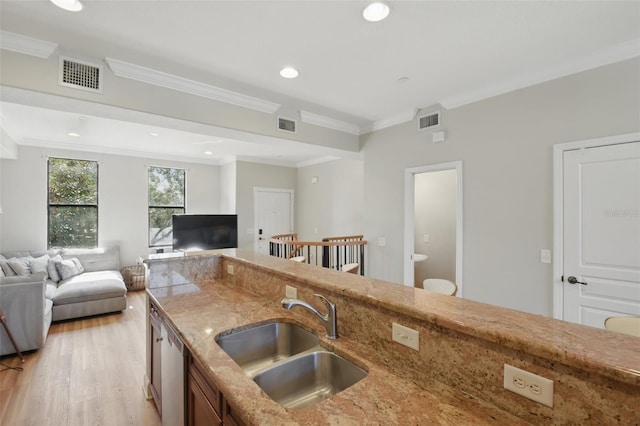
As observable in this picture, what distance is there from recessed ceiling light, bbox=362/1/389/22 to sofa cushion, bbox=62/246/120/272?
19.9 feet

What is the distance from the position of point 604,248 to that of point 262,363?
2877mm

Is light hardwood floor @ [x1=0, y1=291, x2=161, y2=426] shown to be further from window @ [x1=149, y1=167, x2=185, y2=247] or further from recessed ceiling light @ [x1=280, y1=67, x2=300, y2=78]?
recessed ceiling light @ [x1=280, y1=67, x2=300, y2=78]

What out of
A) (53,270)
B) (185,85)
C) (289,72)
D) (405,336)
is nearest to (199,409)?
(405,336)

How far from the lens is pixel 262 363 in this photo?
1.57 m

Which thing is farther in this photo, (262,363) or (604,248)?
(604,248)

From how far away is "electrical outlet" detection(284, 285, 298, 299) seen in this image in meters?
1.71

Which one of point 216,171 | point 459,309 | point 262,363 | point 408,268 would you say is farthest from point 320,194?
point 459,309

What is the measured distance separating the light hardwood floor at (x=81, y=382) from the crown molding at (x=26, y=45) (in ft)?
9.21

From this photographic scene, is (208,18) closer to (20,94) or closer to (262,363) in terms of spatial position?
(20,94)

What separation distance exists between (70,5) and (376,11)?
6.51 feet

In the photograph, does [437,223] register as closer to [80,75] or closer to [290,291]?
[290,291]

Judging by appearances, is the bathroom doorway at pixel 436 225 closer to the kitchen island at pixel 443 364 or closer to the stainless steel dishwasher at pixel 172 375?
the kitchen island at pixel 443 364

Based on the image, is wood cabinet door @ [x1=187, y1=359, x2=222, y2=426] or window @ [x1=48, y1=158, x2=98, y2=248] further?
window @ [x1=48, y1=158, x2=98, y2=248]

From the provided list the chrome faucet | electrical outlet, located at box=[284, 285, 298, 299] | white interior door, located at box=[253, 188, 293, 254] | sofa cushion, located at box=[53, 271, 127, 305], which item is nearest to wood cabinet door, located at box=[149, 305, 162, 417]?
electrical outlet, located at box=[284, 285, 298, 299]
